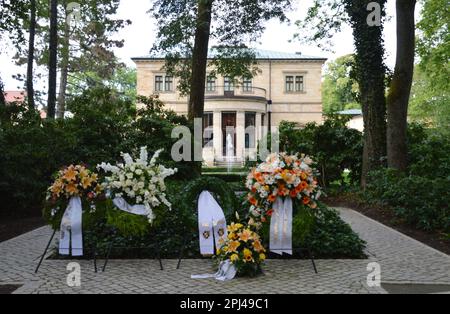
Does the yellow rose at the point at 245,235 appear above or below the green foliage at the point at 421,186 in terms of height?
below

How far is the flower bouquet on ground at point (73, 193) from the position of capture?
7.27 meters

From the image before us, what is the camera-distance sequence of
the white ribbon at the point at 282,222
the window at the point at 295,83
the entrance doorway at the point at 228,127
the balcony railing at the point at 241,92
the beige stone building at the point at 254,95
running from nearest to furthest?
the white ribbon at the point at 282,222 → the beige stone building at the point at 254,95 → the entrance doorway at the point at 228,127 → the balcony railing at the point at 241,92 → the window at the point at 295,83

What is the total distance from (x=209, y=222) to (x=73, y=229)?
2155mm

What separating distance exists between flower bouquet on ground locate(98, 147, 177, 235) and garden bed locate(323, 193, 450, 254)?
5.20m

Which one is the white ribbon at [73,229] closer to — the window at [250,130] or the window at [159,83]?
the window at [250,130]

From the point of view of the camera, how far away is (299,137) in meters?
18.2

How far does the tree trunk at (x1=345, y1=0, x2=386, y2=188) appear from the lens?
15.7 metres

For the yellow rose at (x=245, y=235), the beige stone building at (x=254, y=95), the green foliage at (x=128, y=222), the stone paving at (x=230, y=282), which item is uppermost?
the beige stone building at (x=254, y=95)

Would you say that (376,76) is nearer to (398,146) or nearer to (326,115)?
(398,146)

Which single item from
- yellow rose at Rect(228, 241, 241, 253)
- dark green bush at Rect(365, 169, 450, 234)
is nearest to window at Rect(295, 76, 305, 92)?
dark green bush at Rect(365, 169, 450, 234)

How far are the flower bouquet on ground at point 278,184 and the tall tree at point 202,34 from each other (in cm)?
1009

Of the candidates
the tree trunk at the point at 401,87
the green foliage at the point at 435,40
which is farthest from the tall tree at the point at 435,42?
the tree trunk at the point at 401,87

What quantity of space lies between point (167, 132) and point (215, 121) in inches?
1090

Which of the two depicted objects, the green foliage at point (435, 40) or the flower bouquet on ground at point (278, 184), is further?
the green foliage at point (435, 40)
